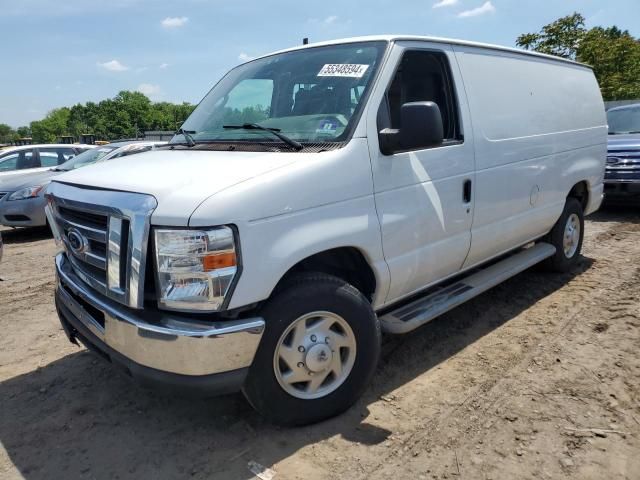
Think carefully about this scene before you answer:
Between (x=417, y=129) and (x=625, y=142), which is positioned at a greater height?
(x=417, y=129)

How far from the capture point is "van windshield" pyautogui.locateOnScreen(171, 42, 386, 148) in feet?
9.68

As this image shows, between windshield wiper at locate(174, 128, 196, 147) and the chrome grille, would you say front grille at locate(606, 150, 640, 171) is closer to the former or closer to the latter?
windshield wiper at locate(174, 128, 196, 147)

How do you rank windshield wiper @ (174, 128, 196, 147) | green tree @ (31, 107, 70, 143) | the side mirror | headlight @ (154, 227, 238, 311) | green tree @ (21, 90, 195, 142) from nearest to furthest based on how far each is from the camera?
headlight @ (154, 227, 238, 311)
the side mirror
windshield wiper @ (174, 128, 196, 147)
green tree @ (21, 90, 195, 142)
green tree @ (31, 107, 70, 143)

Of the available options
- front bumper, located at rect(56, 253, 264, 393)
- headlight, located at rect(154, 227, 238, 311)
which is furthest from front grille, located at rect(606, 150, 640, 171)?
headlight, located at rect(154, 227, 238, 311)

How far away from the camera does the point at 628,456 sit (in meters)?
2.49

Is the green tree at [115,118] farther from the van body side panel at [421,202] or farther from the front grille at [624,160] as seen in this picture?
the van body side panel at [421,202]

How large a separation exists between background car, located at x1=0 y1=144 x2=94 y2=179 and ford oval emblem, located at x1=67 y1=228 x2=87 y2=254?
797 cm

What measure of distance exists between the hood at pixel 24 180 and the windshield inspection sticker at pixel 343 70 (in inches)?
288

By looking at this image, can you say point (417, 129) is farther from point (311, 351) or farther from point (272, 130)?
point (311, 351)

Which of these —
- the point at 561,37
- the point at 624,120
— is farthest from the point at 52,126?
the point at 624,120

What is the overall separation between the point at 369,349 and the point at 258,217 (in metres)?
1.08

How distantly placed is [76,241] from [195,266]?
97 centimetres

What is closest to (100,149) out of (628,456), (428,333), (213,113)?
(213,113)

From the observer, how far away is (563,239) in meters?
5.23
